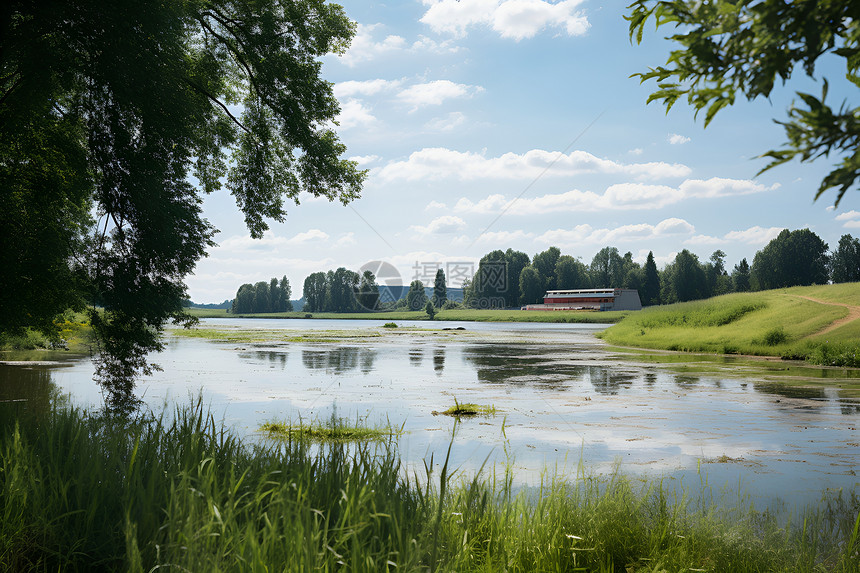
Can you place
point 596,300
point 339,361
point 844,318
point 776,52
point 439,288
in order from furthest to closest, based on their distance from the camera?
point 439,288
point 596,300
point 844,318
point 339,361
point 776,52

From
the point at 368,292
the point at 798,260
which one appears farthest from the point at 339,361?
the point at 368,292

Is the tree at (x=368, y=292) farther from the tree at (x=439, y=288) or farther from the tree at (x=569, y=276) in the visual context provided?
the tree at (x=569, y=276)

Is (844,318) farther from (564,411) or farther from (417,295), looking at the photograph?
(417,295)

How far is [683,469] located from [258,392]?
1188 cm

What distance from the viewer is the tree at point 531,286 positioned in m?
155

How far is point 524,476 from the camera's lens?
7496 millimetres

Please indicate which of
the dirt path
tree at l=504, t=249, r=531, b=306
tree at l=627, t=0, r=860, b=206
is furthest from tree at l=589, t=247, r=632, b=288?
tree at l=627, t=0, r=860, b=206

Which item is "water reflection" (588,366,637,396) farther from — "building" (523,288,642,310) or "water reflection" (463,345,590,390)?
"building" (523,288,642,310)

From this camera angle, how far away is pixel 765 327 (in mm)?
30062

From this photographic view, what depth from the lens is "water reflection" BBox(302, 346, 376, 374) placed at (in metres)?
22.5

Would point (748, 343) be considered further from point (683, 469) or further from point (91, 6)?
point (91, 6)

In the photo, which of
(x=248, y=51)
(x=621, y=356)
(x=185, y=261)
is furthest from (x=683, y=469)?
(x=621, y=356)

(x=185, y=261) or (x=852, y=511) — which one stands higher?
(x=185, y=261)

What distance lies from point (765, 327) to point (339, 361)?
2362 cm
